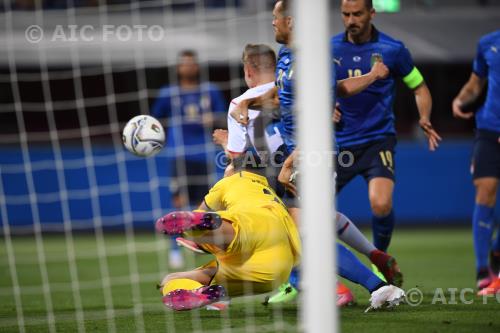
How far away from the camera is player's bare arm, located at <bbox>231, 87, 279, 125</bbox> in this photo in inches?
211

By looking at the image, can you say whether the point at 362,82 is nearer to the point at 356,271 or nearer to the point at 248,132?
the point at 248,132

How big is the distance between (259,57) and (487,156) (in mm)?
2196

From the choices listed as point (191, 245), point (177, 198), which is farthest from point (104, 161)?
point (191, 245)

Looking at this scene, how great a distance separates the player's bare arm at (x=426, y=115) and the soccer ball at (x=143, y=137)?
1.86 metres

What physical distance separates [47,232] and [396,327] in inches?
388

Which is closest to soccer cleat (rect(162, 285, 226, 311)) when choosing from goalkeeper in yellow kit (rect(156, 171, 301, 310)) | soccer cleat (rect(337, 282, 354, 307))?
goalkeeper in yellow kit (rect(156, 171, 301, 310))

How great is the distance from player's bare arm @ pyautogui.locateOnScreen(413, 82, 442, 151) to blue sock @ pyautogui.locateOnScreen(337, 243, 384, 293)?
116 centimetres

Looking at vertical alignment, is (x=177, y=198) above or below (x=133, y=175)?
above

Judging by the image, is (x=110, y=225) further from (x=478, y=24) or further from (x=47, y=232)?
(x=478, y=24)

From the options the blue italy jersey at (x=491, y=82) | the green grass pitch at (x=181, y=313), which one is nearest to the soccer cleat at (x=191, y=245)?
the green grass pitch at (x=181, y=313)

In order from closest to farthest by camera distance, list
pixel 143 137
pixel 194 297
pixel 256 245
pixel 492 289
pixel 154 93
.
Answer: pixel 194 297
pixel 256 245
pixel 143 137
pixel 492 289
pixel 154 93

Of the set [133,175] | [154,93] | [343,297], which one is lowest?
[133,175]

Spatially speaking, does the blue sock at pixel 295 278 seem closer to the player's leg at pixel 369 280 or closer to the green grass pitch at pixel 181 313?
the green grass pitch at pixel 181 313

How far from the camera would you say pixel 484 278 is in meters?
6.63
